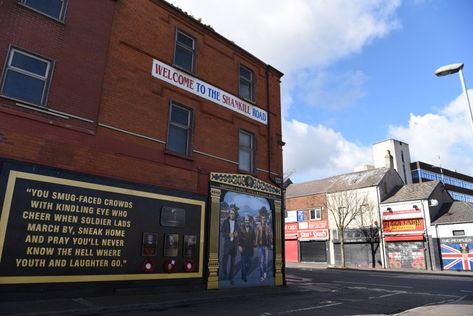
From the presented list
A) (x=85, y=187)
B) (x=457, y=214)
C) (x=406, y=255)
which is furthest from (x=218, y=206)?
(x=457, y=214)

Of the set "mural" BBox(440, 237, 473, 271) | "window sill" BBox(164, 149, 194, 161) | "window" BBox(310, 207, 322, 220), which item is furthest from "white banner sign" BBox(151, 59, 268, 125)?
"window" BBox(310, 207, 322, 220)

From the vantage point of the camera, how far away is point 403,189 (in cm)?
3888

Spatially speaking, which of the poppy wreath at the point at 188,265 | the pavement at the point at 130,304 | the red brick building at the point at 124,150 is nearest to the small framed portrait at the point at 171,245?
the red brick building at the point at 124,150

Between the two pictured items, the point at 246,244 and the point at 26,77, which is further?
the point at 246,244

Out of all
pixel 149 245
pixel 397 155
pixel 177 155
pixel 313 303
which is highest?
pixel 397 155

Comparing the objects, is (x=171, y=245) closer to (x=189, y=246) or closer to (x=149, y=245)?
(x=189, y=246)

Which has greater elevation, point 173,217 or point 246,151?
point 246,151

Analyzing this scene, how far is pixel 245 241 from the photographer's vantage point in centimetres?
1488

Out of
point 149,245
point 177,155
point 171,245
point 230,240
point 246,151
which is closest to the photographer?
point 149,245

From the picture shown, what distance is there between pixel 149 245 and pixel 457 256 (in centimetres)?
3128

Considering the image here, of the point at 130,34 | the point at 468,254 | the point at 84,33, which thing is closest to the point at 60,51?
the point at 84,33

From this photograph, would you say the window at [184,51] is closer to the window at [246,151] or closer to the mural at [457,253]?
the window at [246,151]

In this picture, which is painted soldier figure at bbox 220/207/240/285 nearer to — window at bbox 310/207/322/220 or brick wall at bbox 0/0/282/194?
brick wall at bbox 0/0/282/194

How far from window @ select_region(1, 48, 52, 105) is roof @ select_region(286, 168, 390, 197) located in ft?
115
